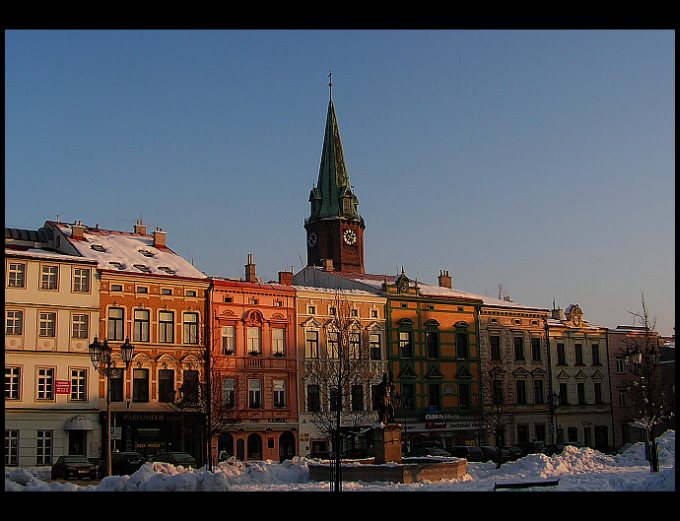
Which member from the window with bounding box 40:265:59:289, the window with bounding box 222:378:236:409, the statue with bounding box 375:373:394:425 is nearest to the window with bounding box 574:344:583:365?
the window with bounding box 222:378:236:409

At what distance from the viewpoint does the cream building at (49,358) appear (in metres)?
43.8

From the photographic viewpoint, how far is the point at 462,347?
59.8 m

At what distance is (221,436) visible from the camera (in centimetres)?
4916

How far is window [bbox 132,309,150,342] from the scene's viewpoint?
47.6 meters

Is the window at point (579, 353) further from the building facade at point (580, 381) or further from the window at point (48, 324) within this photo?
the window at point (48, 324)

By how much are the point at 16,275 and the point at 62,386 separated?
5.60m

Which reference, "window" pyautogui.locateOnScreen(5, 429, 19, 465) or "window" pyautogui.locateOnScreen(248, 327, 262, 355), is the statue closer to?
"window" pyautogui.locateOnScreen(5, 429, 19, 465)
